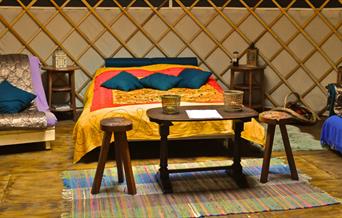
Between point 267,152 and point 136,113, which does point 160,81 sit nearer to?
point 136,113

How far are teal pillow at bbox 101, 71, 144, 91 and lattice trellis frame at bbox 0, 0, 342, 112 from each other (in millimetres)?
682

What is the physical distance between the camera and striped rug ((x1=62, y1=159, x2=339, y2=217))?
2504 mm

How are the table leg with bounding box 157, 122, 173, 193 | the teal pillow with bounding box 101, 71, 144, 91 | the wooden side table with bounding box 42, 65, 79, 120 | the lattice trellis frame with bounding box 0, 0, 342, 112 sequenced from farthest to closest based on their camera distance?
the lattice trellis frame with bounding box 0, 0, 342, 112
the wooden side table with bounding box 42, 65, 79, 120
the teal pillow with bounding box 101, 71, 144, 91
the table leg with bounding box 157, 122, 173, 193

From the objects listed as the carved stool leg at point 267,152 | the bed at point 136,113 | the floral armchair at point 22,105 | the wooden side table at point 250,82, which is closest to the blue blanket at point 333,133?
the bed at point 136,113

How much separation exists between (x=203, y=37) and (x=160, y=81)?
984 mm

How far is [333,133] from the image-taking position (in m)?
3.54

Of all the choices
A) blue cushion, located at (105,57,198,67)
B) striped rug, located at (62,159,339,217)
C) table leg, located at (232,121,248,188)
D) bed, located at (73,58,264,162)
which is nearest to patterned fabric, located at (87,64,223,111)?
bed, located at (73,58,264,162)

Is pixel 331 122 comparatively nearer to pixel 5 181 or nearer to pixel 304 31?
pixel 304 31

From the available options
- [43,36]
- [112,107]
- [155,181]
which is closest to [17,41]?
[43,36]

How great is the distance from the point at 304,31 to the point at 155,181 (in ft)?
9.00

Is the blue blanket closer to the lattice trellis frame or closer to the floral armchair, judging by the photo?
the lattice trellis frame

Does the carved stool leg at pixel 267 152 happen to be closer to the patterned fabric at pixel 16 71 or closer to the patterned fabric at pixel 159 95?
the patterned fabric at pixel 159 95

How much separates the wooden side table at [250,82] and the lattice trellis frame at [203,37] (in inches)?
5.5

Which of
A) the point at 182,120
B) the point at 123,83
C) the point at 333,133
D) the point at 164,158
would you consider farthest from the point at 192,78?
the point at 182,120
